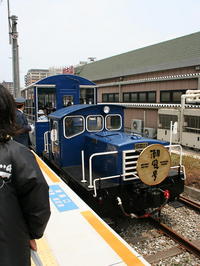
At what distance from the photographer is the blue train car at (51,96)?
1016cm

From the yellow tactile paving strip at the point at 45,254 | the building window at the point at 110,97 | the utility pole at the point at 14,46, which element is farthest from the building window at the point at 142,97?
the yellow tactile paving strip at the point at 45,254

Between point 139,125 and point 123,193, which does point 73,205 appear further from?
A: point 139,125

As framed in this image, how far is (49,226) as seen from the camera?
Answer: 134 inches

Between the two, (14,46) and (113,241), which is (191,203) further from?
(14,46)

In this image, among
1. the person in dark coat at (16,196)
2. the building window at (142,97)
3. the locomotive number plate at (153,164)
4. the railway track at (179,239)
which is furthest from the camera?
the building window at (142,97)

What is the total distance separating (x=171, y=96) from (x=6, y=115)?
15.1 metres

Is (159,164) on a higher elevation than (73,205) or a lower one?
higher

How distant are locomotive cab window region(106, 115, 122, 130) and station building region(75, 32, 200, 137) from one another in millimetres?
8675

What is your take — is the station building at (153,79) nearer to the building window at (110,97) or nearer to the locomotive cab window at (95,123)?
the building window at (110,97)

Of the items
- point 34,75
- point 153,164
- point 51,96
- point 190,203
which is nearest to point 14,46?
point 51,96

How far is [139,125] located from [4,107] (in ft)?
53.9

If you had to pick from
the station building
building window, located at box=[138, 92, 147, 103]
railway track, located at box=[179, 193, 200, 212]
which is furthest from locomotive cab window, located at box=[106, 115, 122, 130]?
building window, located at box=[138, 92, 147, 103]

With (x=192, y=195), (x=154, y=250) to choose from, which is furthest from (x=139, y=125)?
(x=154, y=250)

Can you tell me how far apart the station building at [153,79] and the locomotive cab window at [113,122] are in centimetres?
867
